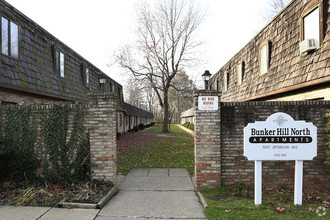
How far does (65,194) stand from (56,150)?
1289mm

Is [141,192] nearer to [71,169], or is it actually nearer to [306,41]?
[71,169]

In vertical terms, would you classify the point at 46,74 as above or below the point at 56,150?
above

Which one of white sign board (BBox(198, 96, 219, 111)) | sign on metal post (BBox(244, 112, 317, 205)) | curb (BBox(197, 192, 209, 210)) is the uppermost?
white sign board (BBox(198, 96, 219, 111))

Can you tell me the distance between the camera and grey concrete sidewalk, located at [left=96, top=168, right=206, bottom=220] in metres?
3.98

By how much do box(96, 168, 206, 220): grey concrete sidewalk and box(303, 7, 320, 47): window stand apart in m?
6.01

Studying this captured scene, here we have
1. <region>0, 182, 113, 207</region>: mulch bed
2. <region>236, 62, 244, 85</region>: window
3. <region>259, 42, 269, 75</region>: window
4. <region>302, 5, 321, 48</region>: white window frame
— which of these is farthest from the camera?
<region>236, 62, 244, 85</region>: window

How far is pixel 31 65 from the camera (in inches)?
329

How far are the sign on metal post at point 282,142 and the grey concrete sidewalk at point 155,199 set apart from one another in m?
1.52

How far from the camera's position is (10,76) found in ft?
22.9

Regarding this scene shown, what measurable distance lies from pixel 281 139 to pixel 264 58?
6.53 m

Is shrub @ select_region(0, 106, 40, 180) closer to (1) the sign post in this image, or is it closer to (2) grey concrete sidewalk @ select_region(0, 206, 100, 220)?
(2) grey concrete sidewalk @ select_region(0, 206, 100, 220)

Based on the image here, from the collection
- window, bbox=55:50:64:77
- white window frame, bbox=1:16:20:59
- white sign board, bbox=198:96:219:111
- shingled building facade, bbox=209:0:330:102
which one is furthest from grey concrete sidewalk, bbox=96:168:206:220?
window, bbox=55:50:64:77

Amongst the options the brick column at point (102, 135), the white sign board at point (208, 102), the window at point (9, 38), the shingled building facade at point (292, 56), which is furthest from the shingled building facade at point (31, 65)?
the shingled building facade at point (292, 56)

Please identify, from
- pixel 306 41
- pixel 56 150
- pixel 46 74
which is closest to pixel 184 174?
pixel 56 150
